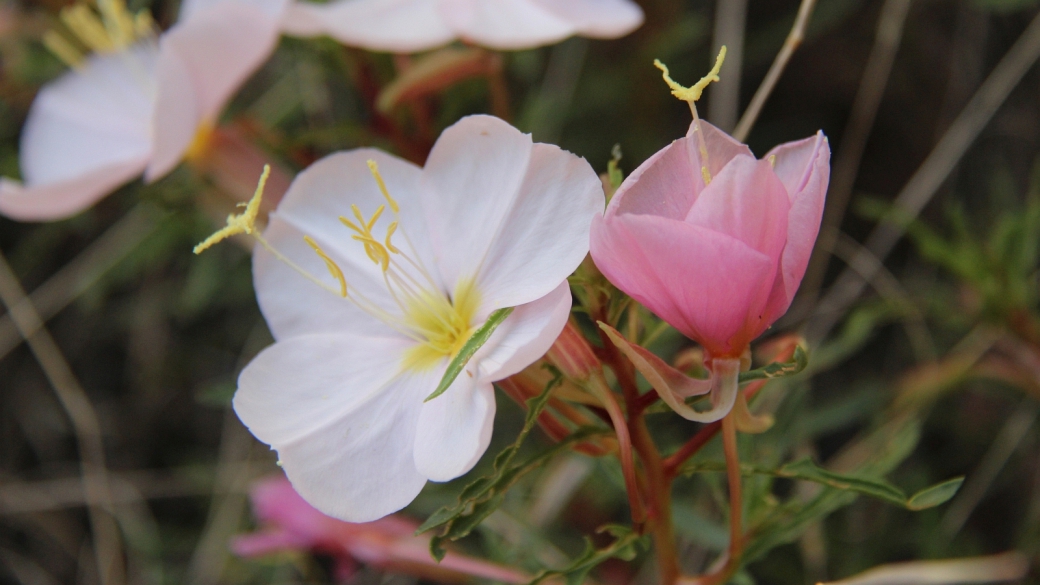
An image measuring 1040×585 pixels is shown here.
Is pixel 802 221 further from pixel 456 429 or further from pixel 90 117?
pixel 90 117

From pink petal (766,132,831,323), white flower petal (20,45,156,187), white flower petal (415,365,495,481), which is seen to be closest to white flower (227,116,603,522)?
white flower petal (415,365,495,481)

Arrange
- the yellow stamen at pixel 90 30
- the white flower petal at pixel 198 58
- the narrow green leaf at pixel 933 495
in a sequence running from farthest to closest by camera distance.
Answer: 1. the yellow stamen at pixel 90 30
2. the white flower petal at pixel 198 58
3. the narrow green leaf at pixel 933 495

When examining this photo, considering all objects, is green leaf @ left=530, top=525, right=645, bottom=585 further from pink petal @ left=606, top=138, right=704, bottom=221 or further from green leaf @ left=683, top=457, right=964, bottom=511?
pink petal @ left=606, top=138, right=704, bottom=221

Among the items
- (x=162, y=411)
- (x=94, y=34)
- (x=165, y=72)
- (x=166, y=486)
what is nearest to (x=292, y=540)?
(x=165, y=72)

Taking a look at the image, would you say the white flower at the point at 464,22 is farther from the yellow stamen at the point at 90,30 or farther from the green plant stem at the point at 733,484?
the green plant stem at the point at 733,484

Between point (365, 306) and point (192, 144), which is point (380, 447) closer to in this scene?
point (365, 306)

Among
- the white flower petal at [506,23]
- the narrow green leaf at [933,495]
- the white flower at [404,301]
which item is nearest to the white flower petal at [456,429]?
the white flower at [404,301]

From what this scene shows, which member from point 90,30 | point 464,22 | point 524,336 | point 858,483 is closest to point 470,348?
point 524,336
